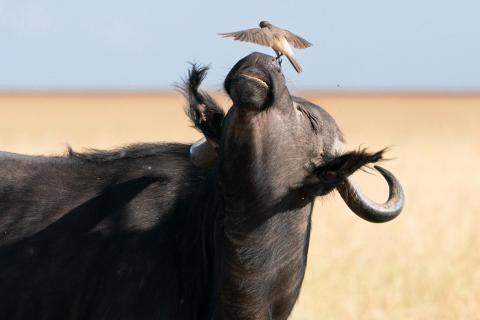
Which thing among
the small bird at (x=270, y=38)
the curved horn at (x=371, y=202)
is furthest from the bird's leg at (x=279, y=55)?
the curved horn at (x=371, y=202)

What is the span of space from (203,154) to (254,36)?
50.9 inches

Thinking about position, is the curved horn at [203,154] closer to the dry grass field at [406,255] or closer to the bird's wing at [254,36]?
the dry grass field at [406,255]

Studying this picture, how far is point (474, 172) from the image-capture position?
93.6 ft

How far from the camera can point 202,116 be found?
22.1 feet

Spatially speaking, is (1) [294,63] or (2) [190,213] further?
(2) [190,213]

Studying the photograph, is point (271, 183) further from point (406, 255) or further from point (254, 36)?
point (406, 255)

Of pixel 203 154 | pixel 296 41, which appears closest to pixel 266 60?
pixel 296 41

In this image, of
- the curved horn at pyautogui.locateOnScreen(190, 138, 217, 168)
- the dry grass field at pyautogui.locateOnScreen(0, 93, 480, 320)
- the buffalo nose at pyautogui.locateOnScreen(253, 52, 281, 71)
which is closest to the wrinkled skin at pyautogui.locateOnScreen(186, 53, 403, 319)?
the buffalo nose at pyautogui.locateOnScreen(253, 52, 281, 71)

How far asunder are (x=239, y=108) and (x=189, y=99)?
1032mm

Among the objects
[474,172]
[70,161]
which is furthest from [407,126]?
[70,161]

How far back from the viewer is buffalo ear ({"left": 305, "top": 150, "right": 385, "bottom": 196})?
6.46 meters

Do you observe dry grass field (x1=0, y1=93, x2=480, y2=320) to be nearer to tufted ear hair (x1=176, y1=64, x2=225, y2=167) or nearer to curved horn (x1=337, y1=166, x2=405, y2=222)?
tufted ear hair (x1=176, y1=64, x2=225, y2=167)

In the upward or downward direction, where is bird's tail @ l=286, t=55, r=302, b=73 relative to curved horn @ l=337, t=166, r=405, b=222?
upward

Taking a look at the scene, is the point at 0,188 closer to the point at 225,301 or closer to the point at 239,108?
the point at 225,301
